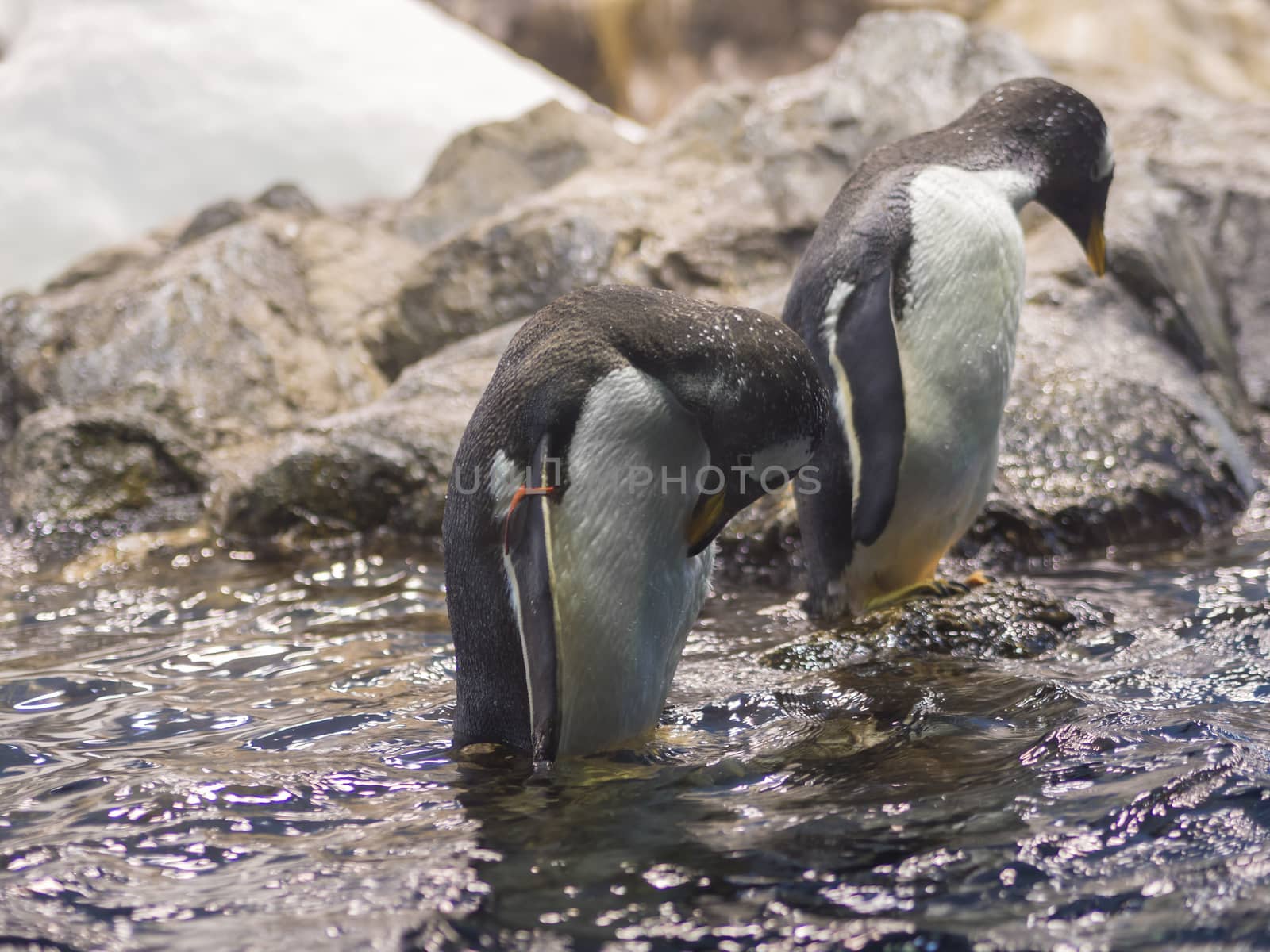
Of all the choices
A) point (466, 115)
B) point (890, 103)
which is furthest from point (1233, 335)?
point (466, 115)

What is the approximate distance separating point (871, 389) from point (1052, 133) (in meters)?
1.05

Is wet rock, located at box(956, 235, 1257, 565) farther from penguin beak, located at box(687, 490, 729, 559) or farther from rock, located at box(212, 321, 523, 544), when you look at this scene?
penguin beak, located at box(687, 490, 729, 559)

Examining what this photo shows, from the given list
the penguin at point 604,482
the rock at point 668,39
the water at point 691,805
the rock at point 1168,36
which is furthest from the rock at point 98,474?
the rock at point 668,39

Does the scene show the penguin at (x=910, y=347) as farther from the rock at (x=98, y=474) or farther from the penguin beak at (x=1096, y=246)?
the rock at (x=98, y=474)

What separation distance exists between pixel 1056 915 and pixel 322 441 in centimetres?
431

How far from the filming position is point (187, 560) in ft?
17.9

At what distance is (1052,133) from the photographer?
156 inches

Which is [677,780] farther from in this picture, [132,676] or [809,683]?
[132,676]

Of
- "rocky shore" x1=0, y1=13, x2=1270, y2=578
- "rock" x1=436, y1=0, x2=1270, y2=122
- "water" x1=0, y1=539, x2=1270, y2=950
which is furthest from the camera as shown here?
"rock" x1=436, y1=0, x2=1270, y2=122

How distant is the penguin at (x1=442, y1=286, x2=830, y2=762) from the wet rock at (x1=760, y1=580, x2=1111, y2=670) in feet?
2.82

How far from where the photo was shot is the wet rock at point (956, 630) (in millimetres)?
3451

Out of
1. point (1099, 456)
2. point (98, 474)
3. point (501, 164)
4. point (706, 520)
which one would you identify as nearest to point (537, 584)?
point (706, 520)

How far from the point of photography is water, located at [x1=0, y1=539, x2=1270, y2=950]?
194cm

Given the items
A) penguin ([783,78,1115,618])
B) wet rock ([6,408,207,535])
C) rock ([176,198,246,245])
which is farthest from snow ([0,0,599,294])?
penguin ([783,78,1115,618])
